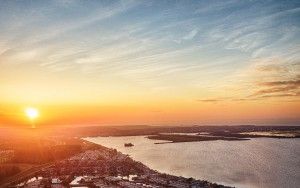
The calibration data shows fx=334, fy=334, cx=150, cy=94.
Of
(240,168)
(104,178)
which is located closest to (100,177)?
(104,178)

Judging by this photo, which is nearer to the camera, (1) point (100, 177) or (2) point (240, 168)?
(1) point (100, 177)

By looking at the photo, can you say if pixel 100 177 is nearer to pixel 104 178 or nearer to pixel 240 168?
pixel 104 178

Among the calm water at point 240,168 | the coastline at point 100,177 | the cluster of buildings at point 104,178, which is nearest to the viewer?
the cluster of buildings at point 104,178

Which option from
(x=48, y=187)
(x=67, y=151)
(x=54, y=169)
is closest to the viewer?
(x=48, y=187)

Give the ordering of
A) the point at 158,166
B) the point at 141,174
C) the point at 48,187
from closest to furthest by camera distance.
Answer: the point at 48,187
the point at 141,174
the point at 158,166

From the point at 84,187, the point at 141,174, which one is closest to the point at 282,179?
the point at 141,174

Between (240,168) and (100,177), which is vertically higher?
(100,177)

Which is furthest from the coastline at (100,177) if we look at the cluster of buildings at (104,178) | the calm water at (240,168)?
the calm water at (240,168)

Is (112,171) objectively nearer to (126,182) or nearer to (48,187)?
(126,182)

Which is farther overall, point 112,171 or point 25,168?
point 25,168

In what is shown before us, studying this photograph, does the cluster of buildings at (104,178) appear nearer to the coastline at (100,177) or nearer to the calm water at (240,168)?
the coastline at (100,177)

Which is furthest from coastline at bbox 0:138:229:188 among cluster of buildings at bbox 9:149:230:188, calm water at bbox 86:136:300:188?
calm water at bbox 86:136:300:188
